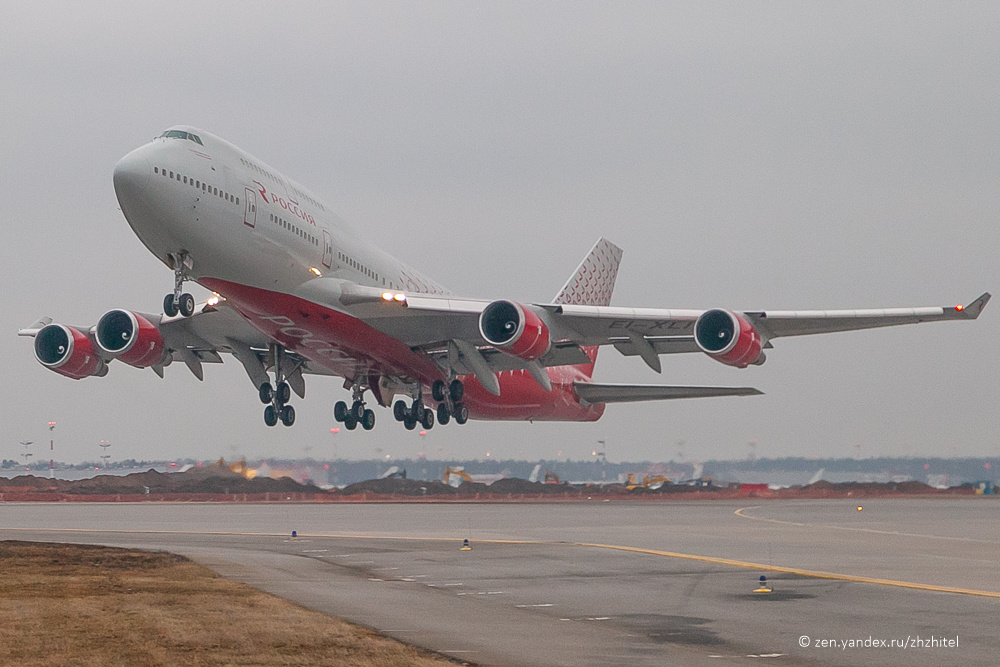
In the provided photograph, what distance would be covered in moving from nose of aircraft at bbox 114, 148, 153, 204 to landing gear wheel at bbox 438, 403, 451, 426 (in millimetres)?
19980

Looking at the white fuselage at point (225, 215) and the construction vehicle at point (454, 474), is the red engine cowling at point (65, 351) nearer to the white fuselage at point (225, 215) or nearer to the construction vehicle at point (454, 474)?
the white fuselage at point (225, 215)

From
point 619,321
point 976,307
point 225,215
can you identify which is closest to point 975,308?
point 976,307

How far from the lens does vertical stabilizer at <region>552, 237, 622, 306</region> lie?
189ft

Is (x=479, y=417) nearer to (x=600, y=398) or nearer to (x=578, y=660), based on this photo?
(x=600, y=398)

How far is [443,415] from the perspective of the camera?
46.4 metres

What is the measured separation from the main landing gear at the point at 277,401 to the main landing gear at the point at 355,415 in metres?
3.54

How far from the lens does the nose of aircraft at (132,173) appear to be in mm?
28703

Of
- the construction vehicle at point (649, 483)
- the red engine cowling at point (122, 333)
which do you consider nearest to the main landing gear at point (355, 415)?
the red engine cowling at point (122, 333)

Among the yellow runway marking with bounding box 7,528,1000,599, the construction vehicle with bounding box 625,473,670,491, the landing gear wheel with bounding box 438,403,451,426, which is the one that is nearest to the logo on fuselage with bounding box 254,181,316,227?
the yellow runway marking with bounding box 7,528,1000,599

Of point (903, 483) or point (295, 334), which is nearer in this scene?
point (295, 334)

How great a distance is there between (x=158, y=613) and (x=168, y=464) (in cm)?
6921

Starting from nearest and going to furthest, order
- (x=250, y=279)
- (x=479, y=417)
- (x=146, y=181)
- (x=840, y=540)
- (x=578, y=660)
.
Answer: (x=578, y=660), (x=146, y=181), (x=250, y=279), (x=840, y=540), (x=479, y=417)

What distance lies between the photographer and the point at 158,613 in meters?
19.0

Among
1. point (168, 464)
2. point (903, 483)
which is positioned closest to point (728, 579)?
point (168, 464)
